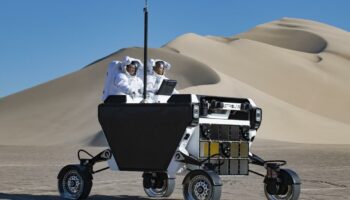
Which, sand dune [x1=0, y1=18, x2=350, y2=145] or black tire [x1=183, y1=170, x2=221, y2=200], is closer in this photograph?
black tire [x1=183, y1=170, x2=221, y2=200]

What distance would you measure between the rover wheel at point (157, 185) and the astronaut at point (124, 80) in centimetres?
134

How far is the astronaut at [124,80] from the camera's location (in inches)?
476

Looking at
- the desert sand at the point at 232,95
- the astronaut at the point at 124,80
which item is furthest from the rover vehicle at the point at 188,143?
the desert sand at the point at 232,95

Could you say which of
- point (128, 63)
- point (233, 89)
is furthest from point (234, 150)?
point (233, 89)

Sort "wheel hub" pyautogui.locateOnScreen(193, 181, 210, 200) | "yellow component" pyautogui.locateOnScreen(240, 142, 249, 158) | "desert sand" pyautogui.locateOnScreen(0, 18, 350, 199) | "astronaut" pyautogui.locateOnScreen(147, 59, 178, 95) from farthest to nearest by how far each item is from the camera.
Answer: "desert sand" pyautogui.locateOnScreen(0, 18, 350, 199)
"astronaut" pyautogui.locateOnScreen(147, 59, 178, 95)
"yellow component" pyautogui.locateOnScreen(240, 142, 249, 158)
"wheel hub" pyautogui.locateOnScreen(193, 181, 210, 200)

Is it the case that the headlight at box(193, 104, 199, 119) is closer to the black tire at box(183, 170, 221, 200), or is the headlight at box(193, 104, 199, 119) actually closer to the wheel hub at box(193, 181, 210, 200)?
the black tire at box(183, 170, 221, 200)

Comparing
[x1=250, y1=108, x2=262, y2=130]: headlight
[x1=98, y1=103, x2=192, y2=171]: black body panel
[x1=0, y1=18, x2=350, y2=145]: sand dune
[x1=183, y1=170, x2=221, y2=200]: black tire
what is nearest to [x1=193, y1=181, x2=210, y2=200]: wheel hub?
[x1=183, y1=170, x2=221, y2=200]: black tire

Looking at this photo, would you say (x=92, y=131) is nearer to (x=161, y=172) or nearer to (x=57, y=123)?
(x=57, y=123)

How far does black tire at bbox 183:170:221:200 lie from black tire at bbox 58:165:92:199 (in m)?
1.87

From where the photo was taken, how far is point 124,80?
12.1m

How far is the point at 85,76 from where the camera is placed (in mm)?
80938

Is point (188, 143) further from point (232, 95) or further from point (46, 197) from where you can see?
point (232, 95)

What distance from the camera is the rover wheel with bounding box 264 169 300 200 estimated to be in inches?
449

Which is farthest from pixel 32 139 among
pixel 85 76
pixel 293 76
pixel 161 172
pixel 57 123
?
pixel 161 172
